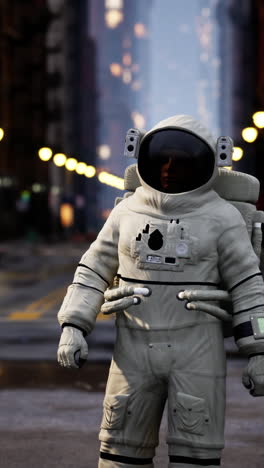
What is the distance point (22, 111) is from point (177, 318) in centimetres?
8614

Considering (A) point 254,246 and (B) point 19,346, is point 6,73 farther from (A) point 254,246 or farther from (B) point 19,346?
(A) point 254,246

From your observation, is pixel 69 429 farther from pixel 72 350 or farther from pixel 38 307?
pixel 38 307

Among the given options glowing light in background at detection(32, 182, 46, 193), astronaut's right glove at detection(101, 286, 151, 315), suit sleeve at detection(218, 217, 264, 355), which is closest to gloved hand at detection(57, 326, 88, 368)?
astronaut's right glove at detection(101, 286, 151, 315)

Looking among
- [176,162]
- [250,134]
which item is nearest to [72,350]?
[176,162]

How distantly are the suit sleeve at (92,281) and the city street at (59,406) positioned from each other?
2330mm

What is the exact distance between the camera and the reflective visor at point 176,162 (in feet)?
19.9

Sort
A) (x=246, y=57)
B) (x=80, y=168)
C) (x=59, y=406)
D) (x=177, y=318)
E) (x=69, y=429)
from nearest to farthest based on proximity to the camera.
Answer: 1. (x=177, y=318)
2. (x=69, y=429)
3. (x=59, y=406)
4. (x=80, y=168)
5. (x=246, y=57)

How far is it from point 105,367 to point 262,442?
461 centimetres

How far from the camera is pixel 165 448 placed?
884cm

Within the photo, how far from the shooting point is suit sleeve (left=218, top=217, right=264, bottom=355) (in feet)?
19.5

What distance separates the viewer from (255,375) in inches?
230

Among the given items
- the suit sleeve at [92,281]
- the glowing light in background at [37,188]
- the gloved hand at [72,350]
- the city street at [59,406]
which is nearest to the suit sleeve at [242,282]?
the suit sleeve at [92,281]

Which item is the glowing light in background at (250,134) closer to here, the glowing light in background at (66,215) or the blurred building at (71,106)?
the blurred building at (71,106)

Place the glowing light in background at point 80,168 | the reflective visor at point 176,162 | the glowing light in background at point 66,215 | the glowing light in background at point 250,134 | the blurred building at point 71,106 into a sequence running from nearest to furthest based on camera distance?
the reflective visor at point 176,162 → the glowing light in background at point 250,134 → the glowing light in background at point 80,168 → the glowing light in background at point 66,215 → the blurred building at point 71,106
